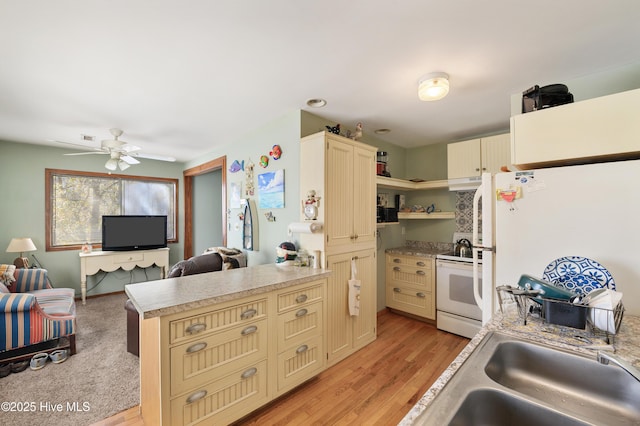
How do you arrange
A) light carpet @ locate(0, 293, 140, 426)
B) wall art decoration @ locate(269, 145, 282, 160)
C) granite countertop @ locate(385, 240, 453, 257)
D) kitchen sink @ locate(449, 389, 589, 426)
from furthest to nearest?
1. granite countertop @ locate(385, 240, 453, 257)
2. wall art decoration @ locate(269, 145, 282, 160)
3. light carpet @ locate(0, 293, 140, 426)
4. kitchen sink @ locate(449, 389, 589, 426)

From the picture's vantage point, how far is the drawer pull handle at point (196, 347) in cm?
145

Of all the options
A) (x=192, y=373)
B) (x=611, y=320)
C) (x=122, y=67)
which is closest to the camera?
(x=611, y=320)

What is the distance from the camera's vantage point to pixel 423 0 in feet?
4.19

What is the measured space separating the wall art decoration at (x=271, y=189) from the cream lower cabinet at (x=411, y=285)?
182 cm

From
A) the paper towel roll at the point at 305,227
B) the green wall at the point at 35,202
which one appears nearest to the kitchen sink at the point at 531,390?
the paper towel roll at the point at 305,227

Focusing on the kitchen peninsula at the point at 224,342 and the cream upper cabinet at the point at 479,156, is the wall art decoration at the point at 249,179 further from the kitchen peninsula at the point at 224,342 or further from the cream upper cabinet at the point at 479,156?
the cream upper cabinet at the point at 479,156

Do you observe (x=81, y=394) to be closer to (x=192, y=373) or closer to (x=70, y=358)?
(x=70, y=358)

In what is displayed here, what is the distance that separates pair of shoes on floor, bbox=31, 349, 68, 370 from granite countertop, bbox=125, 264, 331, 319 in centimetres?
160

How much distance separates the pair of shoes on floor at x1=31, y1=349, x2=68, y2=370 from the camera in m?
2.32

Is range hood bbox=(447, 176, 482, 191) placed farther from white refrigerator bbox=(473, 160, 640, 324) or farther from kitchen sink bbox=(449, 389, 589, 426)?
kitchen sink bbox=(449, 389, 589, 426)

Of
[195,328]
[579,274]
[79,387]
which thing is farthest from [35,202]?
[579,274]

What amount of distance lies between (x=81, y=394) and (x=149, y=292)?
4.15ft

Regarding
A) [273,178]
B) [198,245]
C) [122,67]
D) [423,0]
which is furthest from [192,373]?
[198,245]

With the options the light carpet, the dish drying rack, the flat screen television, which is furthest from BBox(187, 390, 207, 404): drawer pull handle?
the flat screen television
